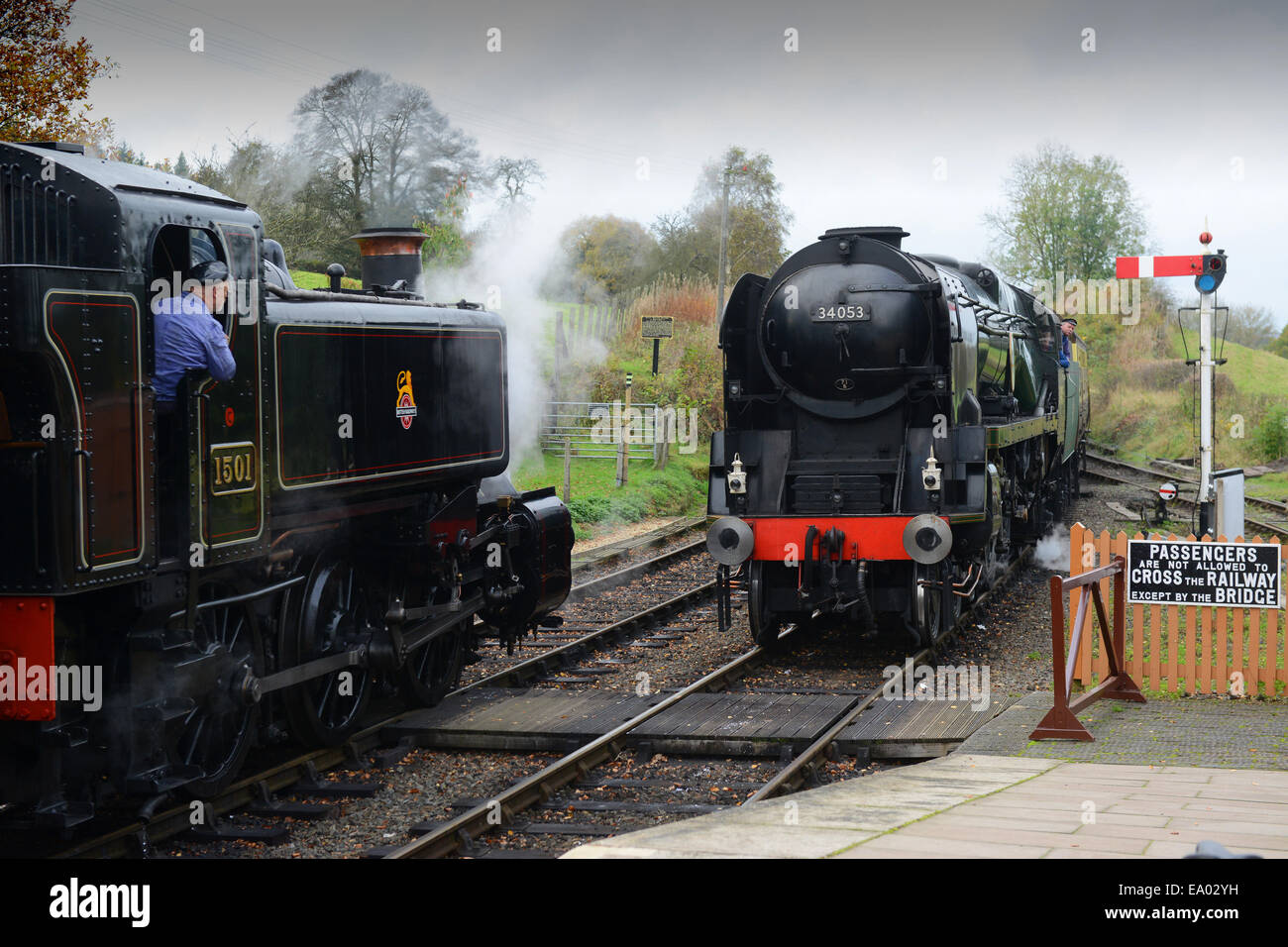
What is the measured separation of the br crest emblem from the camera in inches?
321

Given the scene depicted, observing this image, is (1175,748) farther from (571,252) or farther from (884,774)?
(571,252)

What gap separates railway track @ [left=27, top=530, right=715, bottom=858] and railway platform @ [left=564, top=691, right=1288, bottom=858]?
2457 millimetres

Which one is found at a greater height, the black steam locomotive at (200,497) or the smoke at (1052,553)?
the black steam locomotive at (200,497)

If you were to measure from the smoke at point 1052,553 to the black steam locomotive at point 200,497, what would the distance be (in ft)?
32.3

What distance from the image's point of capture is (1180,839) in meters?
5.14

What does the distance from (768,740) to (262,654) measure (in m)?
3.14

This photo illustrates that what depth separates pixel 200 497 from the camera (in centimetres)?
625

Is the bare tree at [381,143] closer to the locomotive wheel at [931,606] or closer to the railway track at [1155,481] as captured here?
the locomotive wheel at [931,606]

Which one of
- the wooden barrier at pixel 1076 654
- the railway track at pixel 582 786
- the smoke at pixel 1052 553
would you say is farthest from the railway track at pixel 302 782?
the smoke at pixel 1052 553

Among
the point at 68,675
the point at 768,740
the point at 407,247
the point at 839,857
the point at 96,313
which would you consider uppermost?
the point at 407,247

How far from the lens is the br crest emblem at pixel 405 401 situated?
8.16 meters
